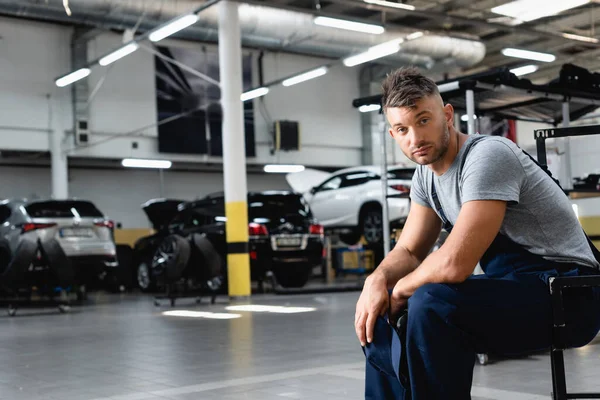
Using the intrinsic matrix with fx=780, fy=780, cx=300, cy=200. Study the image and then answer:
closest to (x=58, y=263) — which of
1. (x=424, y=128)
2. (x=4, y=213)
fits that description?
(x=4, y=213)

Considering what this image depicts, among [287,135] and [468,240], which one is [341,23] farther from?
[468,240]

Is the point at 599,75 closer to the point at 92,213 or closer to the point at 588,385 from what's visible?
the point at 588,385

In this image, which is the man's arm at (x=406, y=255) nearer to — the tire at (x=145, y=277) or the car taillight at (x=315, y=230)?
the car taillight at (x=315, y=230)

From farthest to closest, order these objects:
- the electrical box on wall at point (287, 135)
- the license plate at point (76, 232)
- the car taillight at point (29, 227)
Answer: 1. the electrical box on wall at point (287, 135)
2. the license plate at point (76, 232)
3. the car taillight at point (29, 227)

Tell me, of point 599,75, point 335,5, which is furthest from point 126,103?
point 599,75

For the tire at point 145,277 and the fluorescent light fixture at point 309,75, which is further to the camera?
the fluorescent light fixture at point 309,75

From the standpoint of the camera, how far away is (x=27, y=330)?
28.6ft

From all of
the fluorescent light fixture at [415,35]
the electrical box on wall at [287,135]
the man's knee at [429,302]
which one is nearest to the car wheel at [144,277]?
the fluorescent light fixture at [415,35]

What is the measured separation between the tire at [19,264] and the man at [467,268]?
350 inches

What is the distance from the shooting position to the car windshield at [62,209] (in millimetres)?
12219

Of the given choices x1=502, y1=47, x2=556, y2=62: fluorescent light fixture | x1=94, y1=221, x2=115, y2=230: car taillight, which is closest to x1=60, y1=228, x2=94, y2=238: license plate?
x1=94, y1=221, x2=115, y2=230: car taillight

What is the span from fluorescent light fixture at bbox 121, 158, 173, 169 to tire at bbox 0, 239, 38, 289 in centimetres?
990

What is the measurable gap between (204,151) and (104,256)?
906cm

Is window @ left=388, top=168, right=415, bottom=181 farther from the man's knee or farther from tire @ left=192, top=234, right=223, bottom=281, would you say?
the man's knee
